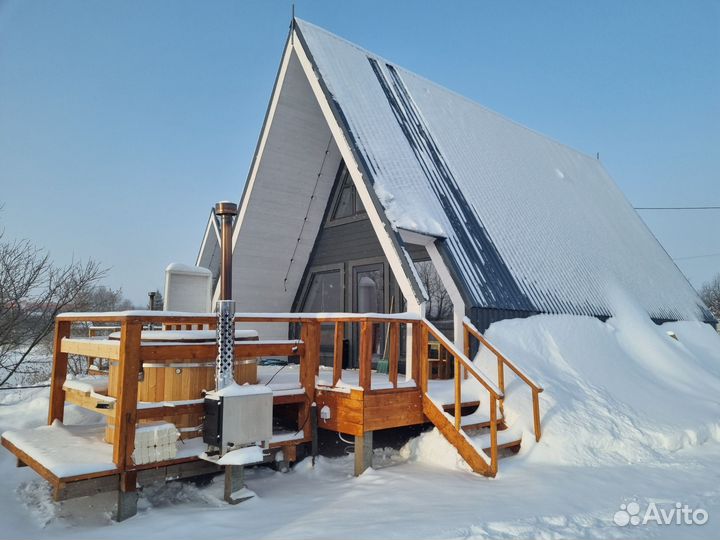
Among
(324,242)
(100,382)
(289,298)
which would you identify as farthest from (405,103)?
(100,382)

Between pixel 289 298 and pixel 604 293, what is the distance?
23.4 feet

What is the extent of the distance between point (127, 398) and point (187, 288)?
18.5 ft

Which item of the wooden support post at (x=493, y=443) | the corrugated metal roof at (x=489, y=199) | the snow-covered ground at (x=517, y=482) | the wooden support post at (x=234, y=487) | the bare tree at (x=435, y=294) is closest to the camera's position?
the snow-covered ground at (x=517, y=482)

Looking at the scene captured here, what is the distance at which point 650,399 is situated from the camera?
27.7 feet

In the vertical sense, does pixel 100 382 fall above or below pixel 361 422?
above

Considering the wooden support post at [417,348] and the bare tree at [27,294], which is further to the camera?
the bare tree at [27,294]

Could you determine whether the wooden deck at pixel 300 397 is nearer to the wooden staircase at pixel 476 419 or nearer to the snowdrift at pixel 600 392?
the wooden staircase at pixel 476 419

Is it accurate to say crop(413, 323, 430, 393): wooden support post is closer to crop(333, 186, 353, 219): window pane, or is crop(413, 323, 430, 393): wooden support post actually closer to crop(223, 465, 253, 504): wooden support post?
crop(223, 465, 253, 504): wooden support post

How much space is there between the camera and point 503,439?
6746 mm

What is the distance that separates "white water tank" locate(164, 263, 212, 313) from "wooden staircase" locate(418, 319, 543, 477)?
5301 mm

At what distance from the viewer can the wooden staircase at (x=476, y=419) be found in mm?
6156

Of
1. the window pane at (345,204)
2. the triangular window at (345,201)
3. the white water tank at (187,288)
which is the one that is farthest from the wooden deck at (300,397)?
the window pane at (345,204)

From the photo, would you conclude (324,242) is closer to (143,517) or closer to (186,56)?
(186,56)

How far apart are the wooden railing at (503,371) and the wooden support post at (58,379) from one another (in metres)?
5.52
